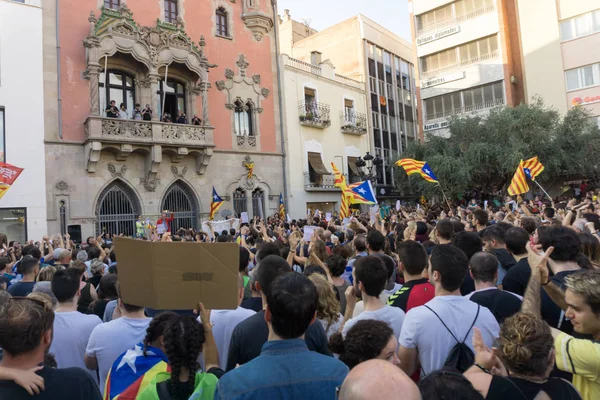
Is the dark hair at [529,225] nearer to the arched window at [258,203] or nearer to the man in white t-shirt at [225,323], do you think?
the man in white t-shirt at [225,323]

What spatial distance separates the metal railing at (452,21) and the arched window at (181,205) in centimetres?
2235

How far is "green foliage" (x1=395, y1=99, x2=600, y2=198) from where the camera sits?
2539 centimetres

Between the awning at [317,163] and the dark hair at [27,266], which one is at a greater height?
the awning at [317,163]

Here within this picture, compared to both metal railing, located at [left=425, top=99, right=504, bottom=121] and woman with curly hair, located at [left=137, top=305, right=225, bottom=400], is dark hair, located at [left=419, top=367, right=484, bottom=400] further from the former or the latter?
metal railing, located at [left=425, top=99, right=504, bottom=121]

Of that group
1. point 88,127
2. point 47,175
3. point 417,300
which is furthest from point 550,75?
point 417,300

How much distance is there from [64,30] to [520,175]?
61.4 ft

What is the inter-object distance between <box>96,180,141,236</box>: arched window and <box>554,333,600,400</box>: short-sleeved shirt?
19836 mm

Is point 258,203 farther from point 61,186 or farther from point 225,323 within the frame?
point 225,323

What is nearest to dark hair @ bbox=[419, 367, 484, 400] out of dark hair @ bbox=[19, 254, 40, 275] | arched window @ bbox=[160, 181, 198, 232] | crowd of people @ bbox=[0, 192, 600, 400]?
crowd of people @ bbox=[0, 192, 600, 400]

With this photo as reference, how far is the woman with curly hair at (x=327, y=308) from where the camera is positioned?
11.9 ft

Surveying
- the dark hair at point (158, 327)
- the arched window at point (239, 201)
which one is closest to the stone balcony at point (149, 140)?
the arched window at point (239, 201)

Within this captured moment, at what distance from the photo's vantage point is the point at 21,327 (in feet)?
7.21

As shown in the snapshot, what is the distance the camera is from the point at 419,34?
114ft

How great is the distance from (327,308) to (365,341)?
1215mm
